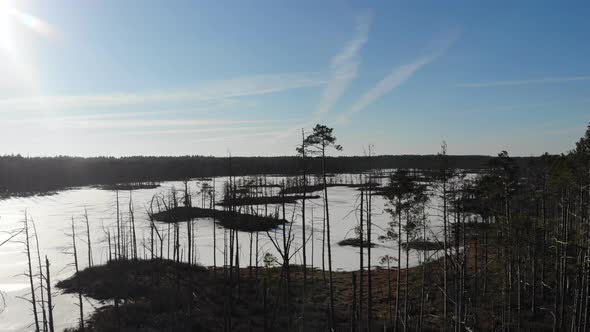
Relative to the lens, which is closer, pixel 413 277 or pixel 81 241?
pixel 413 277

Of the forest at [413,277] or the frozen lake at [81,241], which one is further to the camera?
the frozen lake at [81,241]

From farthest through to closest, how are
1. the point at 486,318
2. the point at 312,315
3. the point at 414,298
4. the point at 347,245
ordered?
the point at 347,245, the point at 414,298, the point at 312,315, the point at 486,318

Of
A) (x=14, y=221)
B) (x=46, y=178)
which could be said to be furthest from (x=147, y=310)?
(x=46, y=178)

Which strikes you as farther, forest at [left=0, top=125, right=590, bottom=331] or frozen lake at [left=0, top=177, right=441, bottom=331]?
frozen lake at [left=0, top=177, right=441, bottom=331]

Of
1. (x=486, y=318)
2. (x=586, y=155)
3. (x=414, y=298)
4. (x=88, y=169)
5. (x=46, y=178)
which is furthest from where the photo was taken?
(x=88, y=169)

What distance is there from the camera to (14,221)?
74.2m

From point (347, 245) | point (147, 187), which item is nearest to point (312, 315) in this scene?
point (347, 245)

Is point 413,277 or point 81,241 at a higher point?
point 81,241

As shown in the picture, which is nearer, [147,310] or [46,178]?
[147,310]

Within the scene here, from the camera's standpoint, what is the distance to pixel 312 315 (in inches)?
1267

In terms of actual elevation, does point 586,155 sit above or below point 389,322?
above

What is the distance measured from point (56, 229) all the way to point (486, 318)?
7425 centimetres

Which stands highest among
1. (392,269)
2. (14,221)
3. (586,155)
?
(586,155)

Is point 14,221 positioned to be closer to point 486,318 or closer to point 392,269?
point 392,269
